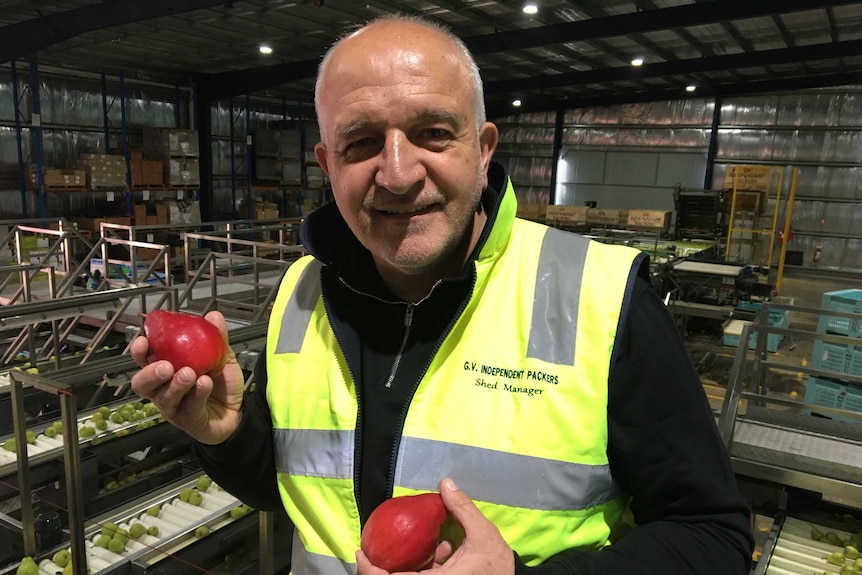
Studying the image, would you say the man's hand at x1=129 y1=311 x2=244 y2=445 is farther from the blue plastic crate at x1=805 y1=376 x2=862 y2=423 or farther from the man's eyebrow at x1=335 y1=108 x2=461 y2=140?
the blue plastic crate at x1=805 y1=376 x2=862 y2=423

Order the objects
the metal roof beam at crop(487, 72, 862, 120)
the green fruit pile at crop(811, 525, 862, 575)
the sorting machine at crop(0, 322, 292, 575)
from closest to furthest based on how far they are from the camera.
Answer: the sorting machine at crop(0, 322, 292, 575) < the green fruit pile at crop(811, 525, 862, 575) < the metal roof beam at crop(487, 72, 862, 120)

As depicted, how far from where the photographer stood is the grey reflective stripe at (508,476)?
1109mm

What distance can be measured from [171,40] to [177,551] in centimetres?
966

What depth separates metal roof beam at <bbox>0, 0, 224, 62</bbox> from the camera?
7.30m

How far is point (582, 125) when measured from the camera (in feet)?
62.6

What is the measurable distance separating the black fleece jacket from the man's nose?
20 centimetres

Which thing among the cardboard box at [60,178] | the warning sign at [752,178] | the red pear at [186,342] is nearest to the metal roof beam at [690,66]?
the warning sign at [752,178]

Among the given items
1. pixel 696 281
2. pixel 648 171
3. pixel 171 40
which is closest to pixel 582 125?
pixel 648 171

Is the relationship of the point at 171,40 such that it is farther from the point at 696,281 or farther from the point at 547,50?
the point at 696,281

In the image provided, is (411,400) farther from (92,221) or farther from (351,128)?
(92,221)

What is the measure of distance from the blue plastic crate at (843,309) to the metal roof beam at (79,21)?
7310 millimetres

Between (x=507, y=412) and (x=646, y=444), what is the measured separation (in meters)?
0.25

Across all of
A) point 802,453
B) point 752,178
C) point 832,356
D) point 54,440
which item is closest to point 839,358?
point 832,356

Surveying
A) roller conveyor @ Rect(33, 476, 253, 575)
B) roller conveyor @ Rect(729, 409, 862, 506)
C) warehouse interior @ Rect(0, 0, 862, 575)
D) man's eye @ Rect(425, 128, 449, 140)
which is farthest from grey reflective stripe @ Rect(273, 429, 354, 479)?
roller conveyor @ Rect(729, 409, 862, 506)
